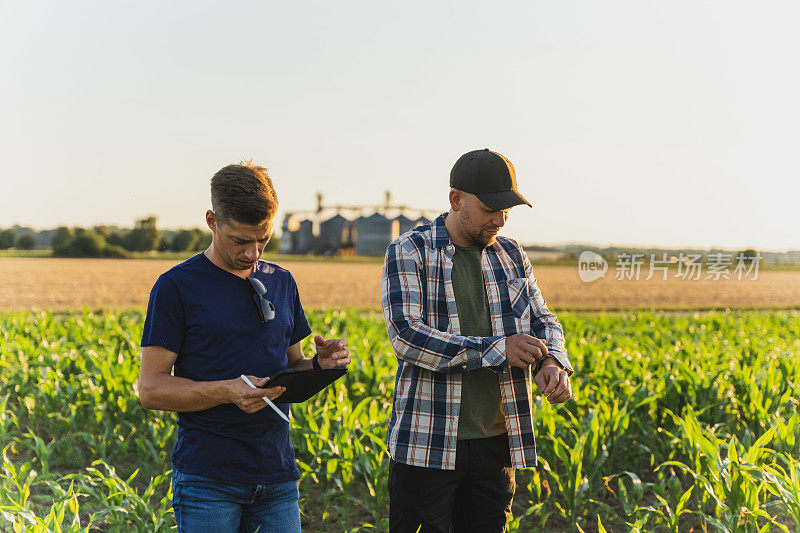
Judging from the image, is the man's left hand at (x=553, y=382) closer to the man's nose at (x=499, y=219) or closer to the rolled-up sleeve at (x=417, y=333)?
the rolled-up sleeve at (x=417, y=333)

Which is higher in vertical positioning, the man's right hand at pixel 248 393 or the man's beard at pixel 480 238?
the man's beard at pixel 480 238

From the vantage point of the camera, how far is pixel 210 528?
6.53 ft

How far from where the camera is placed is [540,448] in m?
4.61

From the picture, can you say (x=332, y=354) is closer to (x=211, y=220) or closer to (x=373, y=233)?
(x=211, y=220)

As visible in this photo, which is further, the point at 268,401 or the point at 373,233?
the point at 373,233

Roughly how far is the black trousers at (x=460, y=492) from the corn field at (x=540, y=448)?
83 centimetres

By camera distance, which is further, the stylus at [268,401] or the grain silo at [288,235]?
the grain silo at [288,235]

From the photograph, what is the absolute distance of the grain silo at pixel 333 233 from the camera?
66.8 metres

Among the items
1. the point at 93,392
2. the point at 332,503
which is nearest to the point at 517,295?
the point at 332,503

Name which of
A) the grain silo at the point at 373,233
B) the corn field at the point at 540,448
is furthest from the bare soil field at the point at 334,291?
the grain silo at the point at 373,233

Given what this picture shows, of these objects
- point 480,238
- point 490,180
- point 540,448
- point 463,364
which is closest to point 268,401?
point 463,364

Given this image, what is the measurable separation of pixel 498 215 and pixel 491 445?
87 centimetres

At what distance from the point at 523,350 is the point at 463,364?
0.22 metres

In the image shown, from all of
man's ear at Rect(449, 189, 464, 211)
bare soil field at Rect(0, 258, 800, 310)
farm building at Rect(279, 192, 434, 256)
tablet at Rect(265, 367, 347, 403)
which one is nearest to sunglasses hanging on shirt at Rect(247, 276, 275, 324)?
tablet at Rect(265, 367, 347, 403)
